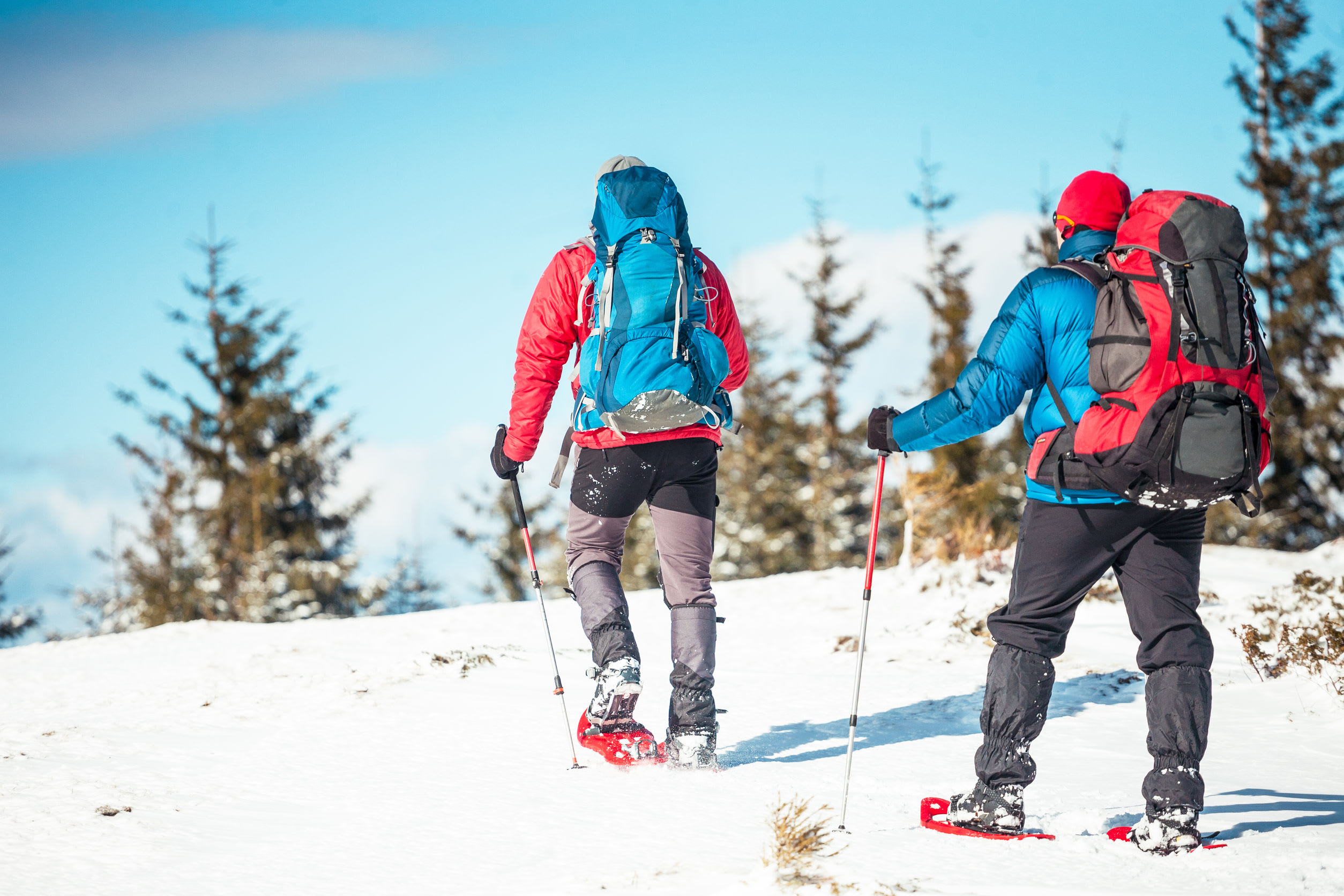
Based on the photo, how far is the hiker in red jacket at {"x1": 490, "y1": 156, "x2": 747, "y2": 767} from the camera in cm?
386

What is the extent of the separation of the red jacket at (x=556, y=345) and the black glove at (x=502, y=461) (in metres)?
0.07

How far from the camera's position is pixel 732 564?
30797 millimetres

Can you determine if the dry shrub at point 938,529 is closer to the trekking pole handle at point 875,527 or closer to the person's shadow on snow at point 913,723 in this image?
the person's shadow on snow at point 913,723

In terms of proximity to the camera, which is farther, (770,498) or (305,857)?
(770,498)

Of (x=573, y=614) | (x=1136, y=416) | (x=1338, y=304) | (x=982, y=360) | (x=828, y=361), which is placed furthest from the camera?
(x=828, y=361)

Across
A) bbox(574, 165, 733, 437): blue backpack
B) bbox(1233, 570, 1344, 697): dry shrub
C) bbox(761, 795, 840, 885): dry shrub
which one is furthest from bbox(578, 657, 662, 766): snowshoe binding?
bbox(1233, 570, 1344, 697): dry shrub

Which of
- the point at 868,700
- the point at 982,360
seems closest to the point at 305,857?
the point at 982,360

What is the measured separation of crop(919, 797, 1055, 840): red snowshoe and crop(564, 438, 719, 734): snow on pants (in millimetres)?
916

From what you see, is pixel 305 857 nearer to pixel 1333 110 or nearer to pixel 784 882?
pixel 784 882

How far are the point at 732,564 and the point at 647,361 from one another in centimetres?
2729

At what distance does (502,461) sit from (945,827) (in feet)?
7.26

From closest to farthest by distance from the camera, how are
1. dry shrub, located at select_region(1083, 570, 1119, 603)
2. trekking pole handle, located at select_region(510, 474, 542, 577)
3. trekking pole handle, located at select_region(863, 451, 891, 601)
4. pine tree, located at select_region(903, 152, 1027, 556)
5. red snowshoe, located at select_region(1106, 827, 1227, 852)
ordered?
1. red snowshoe, located at select_region(1106, 827, 1227, 852)
2. trekking pole handle, located at select_region(863, 451, 891, 601)
3. trekking pole handle, located at select_region(510, 474, 542, 577)
4. dry shrub, located at select_region(1083, 570, 1119, 603)
5. pine tree, located at select_region(903, 152, 1027, 556)

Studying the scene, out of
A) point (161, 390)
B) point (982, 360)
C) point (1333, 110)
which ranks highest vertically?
point (1333, 110)

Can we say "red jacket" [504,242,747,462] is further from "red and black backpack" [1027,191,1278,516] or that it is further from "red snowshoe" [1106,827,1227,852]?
"red snowshoe" [1106,827,1227,852]
